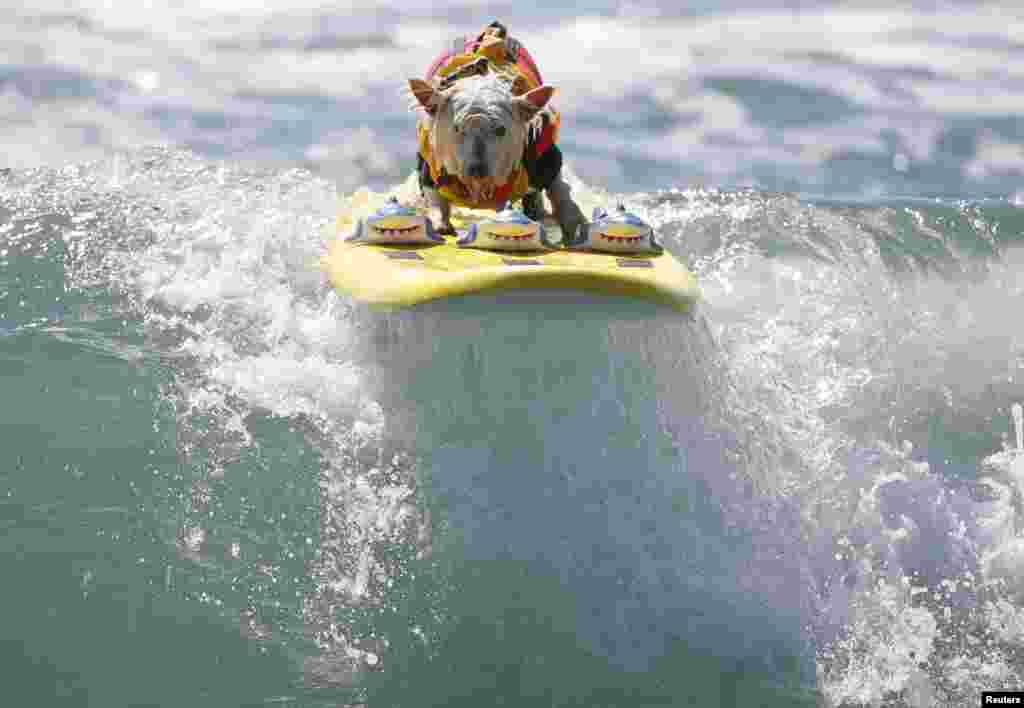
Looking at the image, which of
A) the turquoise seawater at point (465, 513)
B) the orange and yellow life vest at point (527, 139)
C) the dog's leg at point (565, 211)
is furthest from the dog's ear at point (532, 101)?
the turquoise seawater at point (465, 513)

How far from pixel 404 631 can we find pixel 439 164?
3071mm

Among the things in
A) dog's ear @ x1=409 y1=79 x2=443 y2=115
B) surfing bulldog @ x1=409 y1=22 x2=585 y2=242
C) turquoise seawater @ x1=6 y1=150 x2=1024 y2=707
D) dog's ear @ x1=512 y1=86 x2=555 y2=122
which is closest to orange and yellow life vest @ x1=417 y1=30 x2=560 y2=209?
surfing bulldog @ x1=409 y1=22 x2=585 y2=242

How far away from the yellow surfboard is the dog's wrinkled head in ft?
1.50

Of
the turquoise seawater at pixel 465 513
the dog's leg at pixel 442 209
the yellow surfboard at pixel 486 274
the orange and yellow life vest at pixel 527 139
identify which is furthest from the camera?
the orange and yellow life vest at pixel 527 139

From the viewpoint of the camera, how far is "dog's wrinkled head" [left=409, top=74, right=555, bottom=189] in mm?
7312

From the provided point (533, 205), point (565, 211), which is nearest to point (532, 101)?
point (565, 211)

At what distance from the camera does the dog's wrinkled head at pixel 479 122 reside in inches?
288

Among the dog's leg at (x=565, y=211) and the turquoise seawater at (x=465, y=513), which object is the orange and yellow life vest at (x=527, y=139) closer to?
the dog's leg at (x=565, y=211)

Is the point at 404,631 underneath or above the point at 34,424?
underneath

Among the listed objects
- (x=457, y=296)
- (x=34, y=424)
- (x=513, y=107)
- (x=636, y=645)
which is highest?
(x=513, y=107)

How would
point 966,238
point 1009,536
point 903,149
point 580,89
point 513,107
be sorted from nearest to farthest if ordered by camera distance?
point 1009,536
point 513,107
point 966,238
point 903,149
point 580,89

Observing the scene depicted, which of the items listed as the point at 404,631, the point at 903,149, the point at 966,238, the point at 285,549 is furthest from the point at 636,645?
the point at 903,149

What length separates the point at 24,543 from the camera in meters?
5.99

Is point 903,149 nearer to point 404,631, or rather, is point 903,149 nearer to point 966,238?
point 966,238
